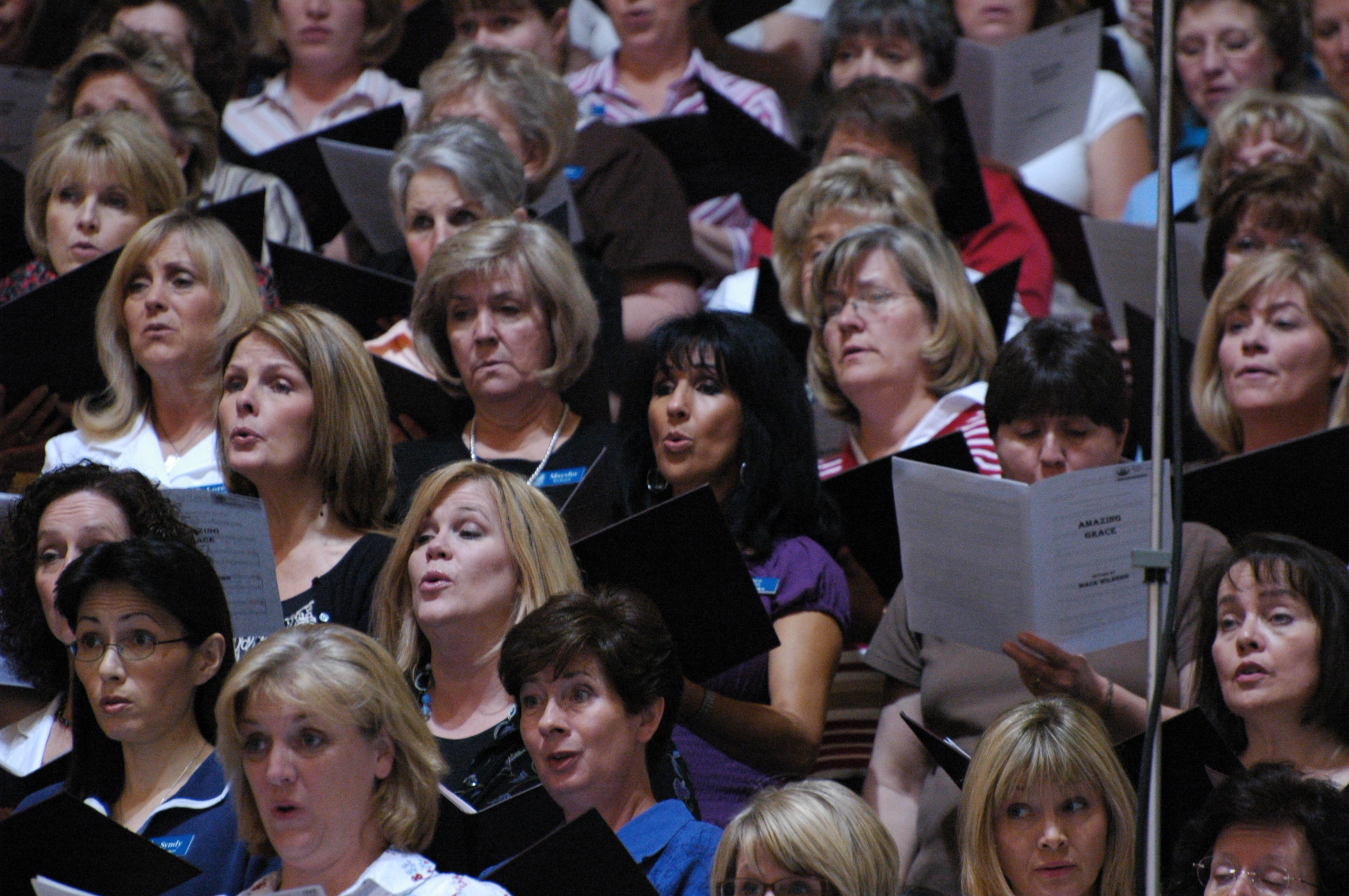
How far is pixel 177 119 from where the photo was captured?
497 centimetres

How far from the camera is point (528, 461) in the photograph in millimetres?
3990

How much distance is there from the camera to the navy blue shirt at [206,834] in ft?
9.86

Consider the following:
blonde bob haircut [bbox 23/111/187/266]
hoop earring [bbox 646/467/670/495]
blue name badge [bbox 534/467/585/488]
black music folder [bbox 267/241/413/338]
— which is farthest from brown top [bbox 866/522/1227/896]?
blonde bob haircut [bbox 23/111/187/266]

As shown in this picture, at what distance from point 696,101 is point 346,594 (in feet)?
8.30

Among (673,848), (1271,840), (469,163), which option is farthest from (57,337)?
(1271,840)

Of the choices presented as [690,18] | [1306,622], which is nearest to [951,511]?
[1306,622]

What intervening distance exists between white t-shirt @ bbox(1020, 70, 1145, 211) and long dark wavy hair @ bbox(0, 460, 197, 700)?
291 cm

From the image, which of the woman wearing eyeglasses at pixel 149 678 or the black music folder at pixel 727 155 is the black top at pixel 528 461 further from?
the black music folder at pixel 727 155

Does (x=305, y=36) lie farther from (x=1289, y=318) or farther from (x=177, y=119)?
(x=1289, y=318)

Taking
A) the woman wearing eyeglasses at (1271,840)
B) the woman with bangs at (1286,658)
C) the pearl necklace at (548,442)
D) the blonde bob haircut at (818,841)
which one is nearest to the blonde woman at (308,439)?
the pearl necklace at (548,442)

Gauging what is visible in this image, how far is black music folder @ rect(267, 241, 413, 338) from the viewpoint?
173 inches

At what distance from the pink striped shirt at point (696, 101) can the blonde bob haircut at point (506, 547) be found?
2.20 meters

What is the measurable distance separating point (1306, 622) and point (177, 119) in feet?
10.4

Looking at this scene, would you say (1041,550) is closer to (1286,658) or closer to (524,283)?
(1286,658)
